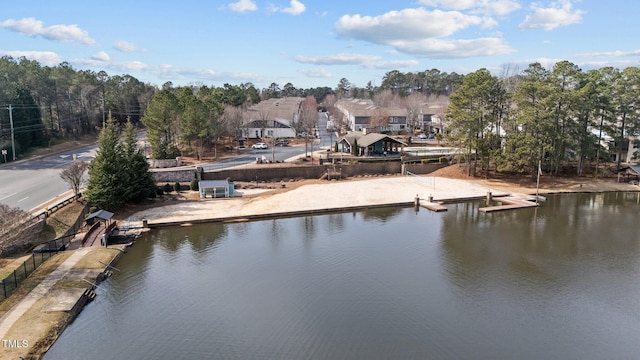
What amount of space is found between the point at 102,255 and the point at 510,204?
29421 millimetres

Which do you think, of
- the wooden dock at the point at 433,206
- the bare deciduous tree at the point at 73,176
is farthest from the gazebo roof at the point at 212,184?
the wooden dock at the point at 433,206

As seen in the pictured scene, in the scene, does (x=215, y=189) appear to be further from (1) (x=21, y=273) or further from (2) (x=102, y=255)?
(1) (x=21, y=273)

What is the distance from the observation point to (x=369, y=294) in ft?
62.7

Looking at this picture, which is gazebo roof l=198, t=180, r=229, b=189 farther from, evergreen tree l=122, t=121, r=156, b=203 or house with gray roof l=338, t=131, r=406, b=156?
house with gray roof l=338, t=131, r=406, b=156

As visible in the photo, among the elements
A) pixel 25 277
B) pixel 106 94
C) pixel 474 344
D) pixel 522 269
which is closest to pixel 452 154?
pixel 522 269

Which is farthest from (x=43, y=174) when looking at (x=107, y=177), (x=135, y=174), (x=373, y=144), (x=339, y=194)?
(x=373, y=144)

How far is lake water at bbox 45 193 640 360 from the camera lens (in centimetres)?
1537

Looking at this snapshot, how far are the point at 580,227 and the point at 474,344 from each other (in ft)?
62.5

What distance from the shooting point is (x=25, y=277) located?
765 inches

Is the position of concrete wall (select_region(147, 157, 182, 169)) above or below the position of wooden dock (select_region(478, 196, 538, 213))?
above

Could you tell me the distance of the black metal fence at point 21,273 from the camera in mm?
17703

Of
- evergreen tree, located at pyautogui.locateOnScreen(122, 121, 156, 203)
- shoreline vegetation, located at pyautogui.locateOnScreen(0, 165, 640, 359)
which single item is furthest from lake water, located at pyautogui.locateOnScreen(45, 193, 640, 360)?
evergreen tree, located at pyautogui.locateOnScreen(122, 121, 156, 203)

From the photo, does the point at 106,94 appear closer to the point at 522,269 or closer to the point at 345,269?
the point at 345,269

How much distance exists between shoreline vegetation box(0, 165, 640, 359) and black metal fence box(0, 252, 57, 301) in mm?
241
